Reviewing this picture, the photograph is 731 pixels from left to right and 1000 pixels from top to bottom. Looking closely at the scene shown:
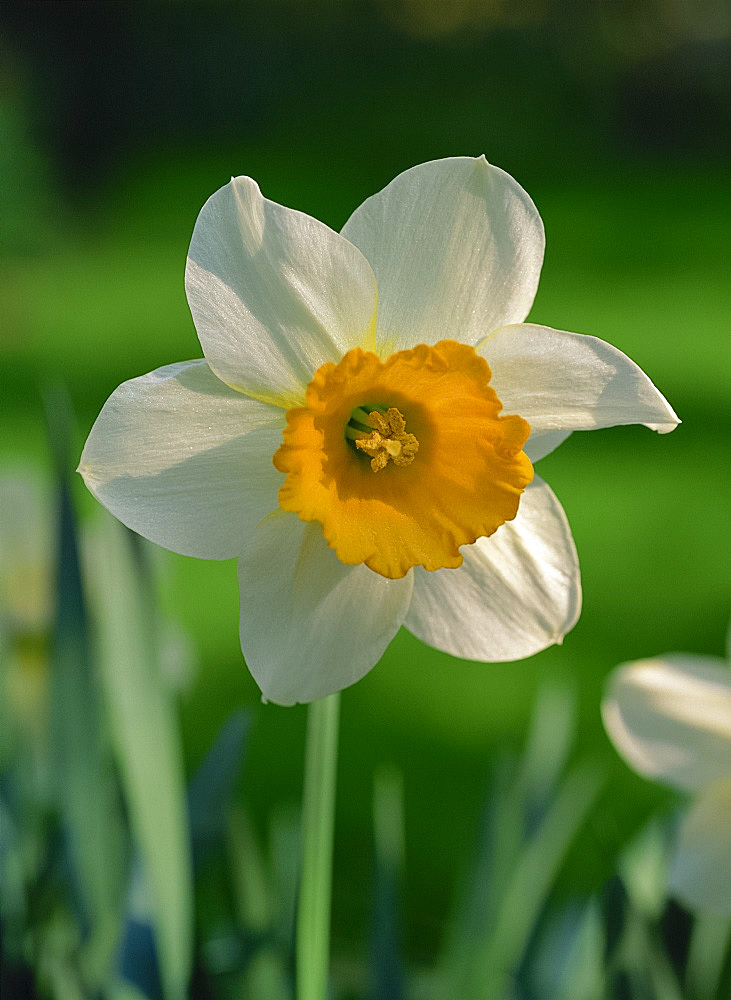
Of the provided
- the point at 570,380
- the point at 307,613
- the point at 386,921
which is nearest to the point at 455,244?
the point at 570,380

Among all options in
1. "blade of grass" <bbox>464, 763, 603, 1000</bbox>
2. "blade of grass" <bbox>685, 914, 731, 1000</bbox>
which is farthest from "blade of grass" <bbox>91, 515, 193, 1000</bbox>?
"blade of grass" <bbox>685, 914, 731, 1000</bbox>

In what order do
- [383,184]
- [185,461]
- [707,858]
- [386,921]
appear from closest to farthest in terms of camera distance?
[185,461]
[707,858]
[386,921]
[383,184]

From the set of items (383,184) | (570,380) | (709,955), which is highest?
(570,380)

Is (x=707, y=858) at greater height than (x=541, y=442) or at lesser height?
lesser

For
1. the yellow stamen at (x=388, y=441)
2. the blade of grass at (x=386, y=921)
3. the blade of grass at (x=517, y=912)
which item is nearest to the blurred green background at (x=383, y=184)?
the blade of grass at (x=517, y=912)

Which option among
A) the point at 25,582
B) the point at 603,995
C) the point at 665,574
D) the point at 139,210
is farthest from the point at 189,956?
the point at 139,210

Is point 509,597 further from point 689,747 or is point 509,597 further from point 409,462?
point 689,747

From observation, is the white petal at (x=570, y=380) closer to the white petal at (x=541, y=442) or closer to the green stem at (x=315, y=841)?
the white petal at (x=541, y=442)
